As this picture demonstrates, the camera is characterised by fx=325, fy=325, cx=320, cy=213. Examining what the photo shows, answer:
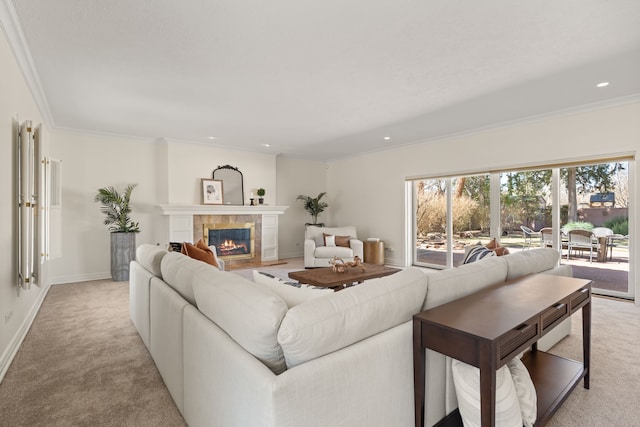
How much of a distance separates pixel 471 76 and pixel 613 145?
2.27 metres

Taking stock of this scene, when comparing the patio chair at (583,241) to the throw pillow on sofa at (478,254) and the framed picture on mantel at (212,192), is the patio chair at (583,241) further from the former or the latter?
the framed picture on mantel at (212,192)

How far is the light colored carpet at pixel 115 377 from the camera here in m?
1.81

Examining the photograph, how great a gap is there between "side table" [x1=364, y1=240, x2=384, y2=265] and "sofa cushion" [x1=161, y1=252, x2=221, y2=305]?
183 inches

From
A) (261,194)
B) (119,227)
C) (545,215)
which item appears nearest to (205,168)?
(261,194)

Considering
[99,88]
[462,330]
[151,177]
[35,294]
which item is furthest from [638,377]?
[151,177]

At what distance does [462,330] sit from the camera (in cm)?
130

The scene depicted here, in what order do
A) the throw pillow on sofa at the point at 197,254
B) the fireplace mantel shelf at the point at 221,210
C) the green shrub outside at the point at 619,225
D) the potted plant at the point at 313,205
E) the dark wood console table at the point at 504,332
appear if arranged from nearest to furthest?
1. the dark wood console table at the point at 504,332
2. the throw pillow on sofa at the point at 197,254
3. the green shrub outside at the point at 619,225
4. the fireplace mantel shelf at the point at 221,210
5. the potted plant at the point at 313,205

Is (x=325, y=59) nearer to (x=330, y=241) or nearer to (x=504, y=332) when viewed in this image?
(x=504, y=332)

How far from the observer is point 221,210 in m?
6.25

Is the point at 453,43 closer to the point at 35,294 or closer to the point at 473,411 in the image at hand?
the point at 473,411

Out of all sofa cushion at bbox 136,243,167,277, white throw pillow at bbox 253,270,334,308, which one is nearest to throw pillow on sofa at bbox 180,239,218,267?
sofa cushion at bbox 136,243,167,277

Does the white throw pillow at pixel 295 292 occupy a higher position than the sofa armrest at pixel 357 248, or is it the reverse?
the white throw pillow at pixel 295 292

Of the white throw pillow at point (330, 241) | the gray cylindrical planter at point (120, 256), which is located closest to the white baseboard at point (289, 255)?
the white throw pillow at point (330, 241)

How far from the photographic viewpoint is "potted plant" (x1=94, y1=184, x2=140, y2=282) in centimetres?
517
